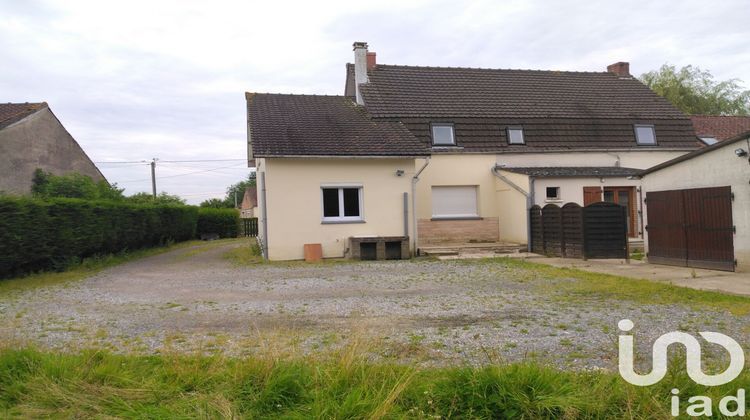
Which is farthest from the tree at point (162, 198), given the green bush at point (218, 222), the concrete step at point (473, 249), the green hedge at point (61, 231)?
the concrete step at point (473, 249)

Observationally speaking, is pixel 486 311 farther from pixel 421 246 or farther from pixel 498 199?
pixel 498 199

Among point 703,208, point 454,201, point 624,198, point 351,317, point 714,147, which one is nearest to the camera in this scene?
point 351,317

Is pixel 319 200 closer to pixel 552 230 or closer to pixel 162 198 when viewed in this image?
pixel 552 230

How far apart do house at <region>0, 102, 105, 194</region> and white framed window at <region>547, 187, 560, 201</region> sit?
2182 centimetres

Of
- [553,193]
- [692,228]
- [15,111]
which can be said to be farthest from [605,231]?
[15,111]

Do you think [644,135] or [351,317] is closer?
[351,317]

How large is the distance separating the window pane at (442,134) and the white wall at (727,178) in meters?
9.02

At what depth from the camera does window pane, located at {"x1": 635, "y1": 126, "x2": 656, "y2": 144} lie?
915 inches

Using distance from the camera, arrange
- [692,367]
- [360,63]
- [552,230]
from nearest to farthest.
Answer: [692,367], [552,230], [360,63]

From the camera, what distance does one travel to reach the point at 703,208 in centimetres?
1278

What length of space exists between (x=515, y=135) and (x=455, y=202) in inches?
152

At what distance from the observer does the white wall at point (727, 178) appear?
462 inches

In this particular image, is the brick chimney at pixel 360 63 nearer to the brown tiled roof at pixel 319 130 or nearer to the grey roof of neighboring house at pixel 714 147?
the brown tiled roof at pixel 319 130

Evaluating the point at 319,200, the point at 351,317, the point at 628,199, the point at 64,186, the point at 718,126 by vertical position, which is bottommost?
the point at 351,317
